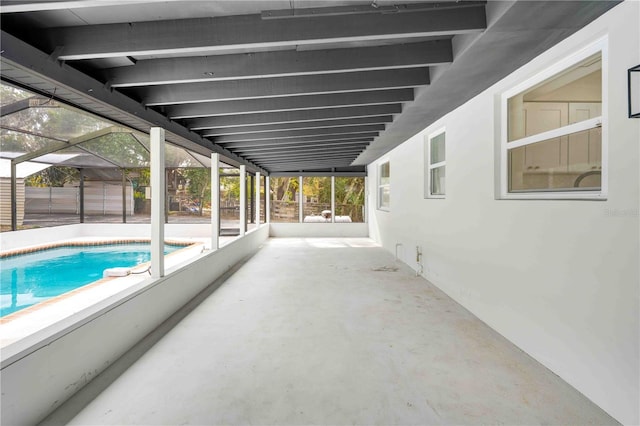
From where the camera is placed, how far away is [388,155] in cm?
795

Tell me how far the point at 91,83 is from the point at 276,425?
286 centimetres

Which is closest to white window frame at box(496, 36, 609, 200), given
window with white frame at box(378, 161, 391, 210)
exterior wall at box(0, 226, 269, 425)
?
exterior wall at box(0, 226, 269, 425)

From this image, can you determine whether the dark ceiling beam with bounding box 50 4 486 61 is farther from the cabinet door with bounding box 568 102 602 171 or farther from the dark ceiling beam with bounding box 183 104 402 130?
the dark ceiling beam with bounding box 183 104 402 130

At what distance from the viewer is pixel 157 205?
11.6 ft

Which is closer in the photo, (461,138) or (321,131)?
(461,138)

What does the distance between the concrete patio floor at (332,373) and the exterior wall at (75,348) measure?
0.44 ft

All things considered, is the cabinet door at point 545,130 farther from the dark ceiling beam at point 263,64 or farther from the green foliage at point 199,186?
the green foliage at point 199,186

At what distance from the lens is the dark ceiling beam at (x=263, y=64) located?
2666 mm

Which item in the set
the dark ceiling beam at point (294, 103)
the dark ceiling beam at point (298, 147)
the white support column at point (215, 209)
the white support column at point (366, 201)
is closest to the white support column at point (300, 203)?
the white support column at point (366, 201)

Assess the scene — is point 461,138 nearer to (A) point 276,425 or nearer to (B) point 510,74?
(B) point 510,74

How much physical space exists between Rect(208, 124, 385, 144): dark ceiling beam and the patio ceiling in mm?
1052

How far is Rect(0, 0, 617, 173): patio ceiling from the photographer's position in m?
1.97

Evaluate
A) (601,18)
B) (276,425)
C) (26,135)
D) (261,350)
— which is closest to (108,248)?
(26,135)

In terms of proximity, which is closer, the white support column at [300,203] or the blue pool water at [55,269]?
the blue pool water at [55,269]
